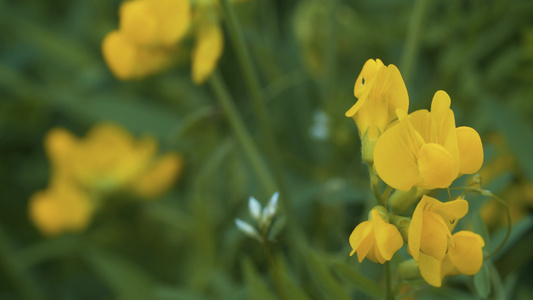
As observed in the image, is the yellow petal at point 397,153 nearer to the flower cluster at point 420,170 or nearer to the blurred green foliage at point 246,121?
the flower cluster at point 420,170

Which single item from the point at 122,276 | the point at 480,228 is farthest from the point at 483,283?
the point at 122,276

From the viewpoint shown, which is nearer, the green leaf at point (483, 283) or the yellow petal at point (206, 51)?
the green leaf at point (483, 283)

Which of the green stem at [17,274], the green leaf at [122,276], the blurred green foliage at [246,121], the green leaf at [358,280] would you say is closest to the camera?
the green leaf at [358,280]

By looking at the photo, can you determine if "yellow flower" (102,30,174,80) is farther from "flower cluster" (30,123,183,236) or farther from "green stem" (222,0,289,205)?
"flower cluster" (30,123,183,236)

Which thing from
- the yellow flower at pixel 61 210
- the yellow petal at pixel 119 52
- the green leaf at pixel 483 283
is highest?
the yellow petal at pixel 119 52

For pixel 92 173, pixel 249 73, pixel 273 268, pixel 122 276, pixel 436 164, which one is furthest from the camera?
pixel 92 173

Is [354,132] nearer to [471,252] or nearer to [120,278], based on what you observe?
[120,278]

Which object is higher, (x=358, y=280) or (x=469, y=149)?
(x=469, y=149)

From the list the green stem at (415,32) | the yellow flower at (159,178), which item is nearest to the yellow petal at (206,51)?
the green stem at (415,32)

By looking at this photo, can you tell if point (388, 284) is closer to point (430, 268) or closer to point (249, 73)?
point (430, 268)
